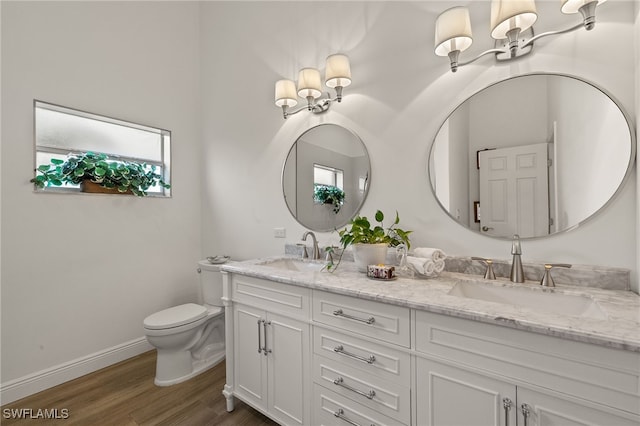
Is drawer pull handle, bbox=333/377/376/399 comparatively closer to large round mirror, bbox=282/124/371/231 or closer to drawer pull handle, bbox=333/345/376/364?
drawer pull handle, bbox=333/345/376/364

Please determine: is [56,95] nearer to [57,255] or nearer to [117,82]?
[117,82]

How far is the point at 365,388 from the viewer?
121 cm

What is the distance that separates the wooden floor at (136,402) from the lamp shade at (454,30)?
232 cm

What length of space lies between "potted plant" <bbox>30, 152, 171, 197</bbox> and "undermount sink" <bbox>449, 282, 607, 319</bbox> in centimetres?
260

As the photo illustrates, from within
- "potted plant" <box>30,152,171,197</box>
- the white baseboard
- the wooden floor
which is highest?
"potted plant" <box>30,152,171,197</box>

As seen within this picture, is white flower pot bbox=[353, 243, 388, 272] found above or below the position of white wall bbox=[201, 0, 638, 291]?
below

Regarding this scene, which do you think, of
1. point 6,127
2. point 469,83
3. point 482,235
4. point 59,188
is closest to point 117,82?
point 6,127

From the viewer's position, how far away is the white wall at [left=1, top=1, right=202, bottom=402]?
1917 millimetres

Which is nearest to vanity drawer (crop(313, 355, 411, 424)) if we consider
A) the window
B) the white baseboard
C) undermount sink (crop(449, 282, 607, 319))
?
undermount sink (crop(449, 282, 607, 319))

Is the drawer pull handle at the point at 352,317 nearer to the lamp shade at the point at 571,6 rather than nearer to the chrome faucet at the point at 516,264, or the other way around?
the chrome faucet at the point at 516,264

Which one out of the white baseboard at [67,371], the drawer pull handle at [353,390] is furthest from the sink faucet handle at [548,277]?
the white baseboard at [67,371]

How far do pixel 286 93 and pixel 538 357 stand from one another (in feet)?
6.73

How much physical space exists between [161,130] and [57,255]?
1.36 m

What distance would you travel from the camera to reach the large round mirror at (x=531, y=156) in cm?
122
